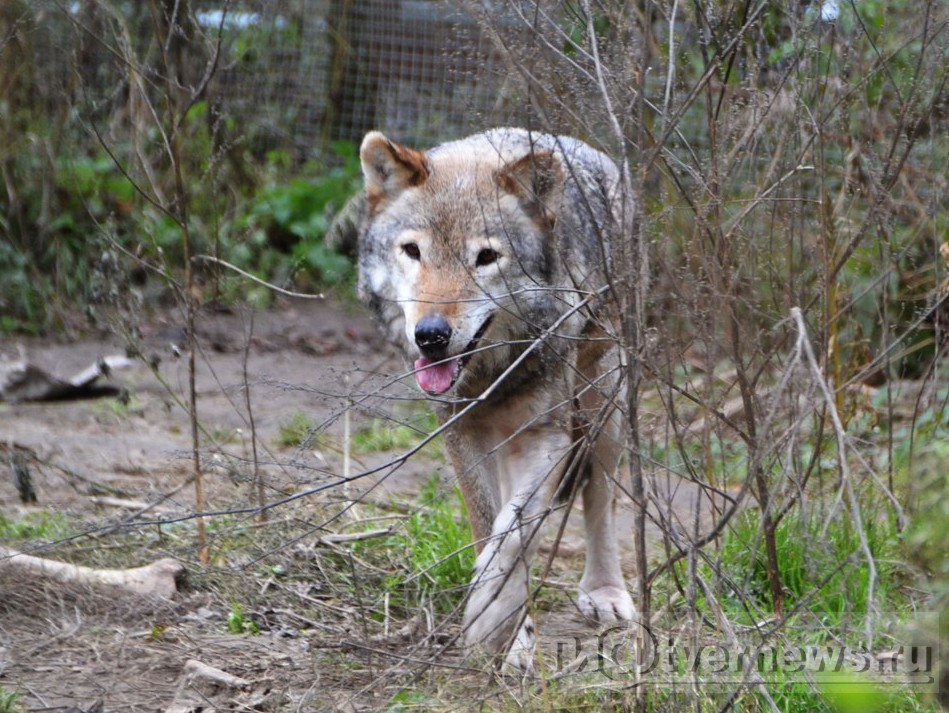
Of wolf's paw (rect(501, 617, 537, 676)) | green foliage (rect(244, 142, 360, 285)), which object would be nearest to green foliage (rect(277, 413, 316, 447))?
wolf's paw (rect(501, 617, 537, 676))

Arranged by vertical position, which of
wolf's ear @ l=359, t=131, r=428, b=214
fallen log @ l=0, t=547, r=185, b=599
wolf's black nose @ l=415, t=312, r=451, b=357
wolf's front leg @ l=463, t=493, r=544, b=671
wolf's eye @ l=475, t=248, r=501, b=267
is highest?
wolf's ear @ l=359, t=131, r=428, b=214

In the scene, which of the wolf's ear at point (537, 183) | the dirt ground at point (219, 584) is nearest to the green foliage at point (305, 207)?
the dirt ground at point (219, 584)

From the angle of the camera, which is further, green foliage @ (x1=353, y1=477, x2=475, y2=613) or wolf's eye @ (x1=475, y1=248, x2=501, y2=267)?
green foliage @ (x1=353, y1=477, x2=475, y2=613)

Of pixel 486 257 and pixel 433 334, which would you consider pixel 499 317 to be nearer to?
pixel 486 257

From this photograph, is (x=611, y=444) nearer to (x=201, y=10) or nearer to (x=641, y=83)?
(x=641, y=83)

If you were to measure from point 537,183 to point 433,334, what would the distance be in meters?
0.63

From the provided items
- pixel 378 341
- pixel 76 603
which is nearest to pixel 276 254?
pixel 378 341

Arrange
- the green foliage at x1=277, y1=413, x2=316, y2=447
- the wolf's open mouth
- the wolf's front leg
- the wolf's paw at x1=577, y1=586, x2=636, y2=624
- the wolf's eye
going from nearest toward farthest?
1. the wolf's front leg
2. the wolf's open mouth
3. the wolf's eye
4. the wolf's paw at x1=577, y1=586, x2=636, y2=624
5. the green foliage at x1=277, y1=413, x2=316, y2=447

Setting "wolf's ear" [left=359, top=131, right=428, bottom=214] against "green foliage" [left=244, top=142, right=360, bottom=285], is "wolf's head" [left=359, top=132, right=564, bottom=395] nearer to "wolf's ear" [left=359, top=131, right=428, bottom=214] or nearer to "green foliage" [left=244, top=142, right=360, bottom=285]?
"wolf's ear" [left=359, top=131, right=428, bottom=214]

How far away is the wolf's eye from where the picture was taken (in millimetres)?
4266

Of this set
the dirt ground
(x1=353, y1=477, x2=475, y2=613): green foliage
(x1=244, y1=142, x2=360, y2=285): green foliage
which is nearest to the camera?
the dirt ground

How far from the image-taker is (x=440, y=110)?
10.2 meters

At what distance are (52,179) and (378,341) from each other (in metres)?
3.06

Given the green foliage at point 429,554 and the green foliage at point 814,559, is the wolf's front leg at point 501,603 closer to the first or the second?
the green foliage at point 429,554
